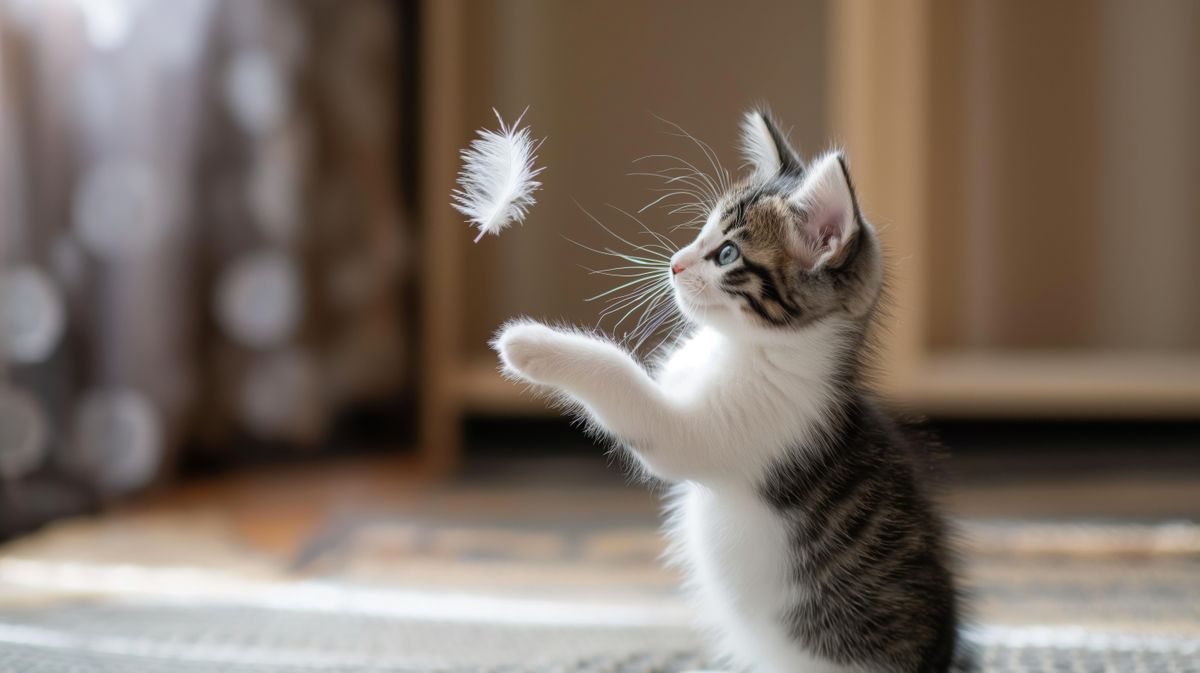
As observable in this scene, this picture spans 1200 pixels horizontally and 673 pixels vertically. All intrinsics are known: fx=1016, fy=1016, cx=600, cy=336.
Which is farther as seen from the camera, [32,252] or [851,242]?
[32,252]

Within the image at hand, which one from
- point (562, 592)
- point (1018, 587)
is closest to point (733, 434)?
point (562, 592)

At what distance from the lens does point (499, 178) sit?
75 cm

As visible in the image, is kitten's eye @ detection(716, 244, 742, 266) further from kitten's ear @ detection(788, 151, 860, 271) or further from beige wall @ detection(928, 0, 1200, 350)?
beige wall @ detection(928, 0, 1200, 350)

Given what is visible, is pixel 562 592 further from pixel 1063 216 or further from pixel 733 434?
pixel 1063 216

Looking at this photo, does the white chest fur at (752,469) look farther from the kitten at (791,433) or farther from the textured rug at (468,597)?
the textured rug at (468,597)

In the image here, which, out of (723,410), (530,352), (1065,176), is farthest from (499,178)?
(1065,176)

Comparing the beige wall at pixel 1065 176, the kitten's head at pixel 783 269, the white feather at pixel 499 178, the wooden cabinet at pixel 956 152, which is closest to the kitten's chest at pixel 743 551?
the kitten's head at pixel 783 269

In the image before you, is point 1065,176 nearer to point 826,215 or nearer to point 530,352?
point 826,215

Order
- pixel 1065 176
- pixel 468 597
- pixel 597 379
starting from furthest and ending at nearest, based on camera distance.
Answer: pixel 1065 176
pixel 468 597
pixel 597 379

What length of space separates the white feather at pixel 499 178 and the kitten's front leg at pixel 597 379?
87 mm

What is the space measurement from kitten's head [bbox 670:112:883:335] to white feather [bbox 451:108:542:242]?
142mm

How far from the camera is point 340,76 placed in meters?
1.88

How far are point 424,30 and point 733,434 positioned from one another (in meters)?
1.44

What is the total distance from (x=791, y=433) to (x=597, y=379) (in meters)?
0.16
